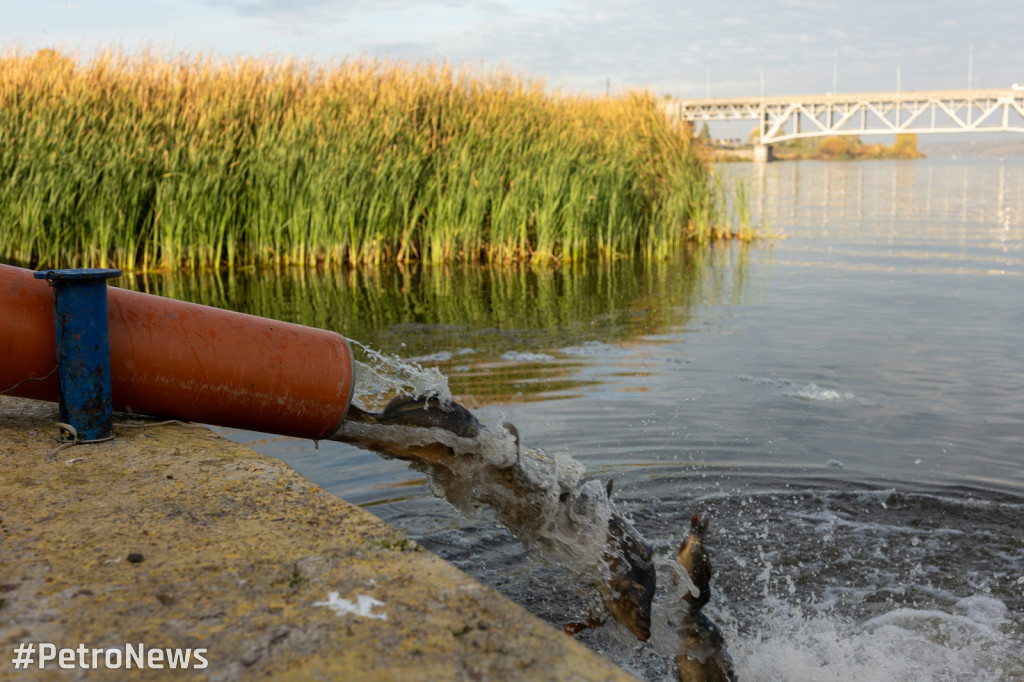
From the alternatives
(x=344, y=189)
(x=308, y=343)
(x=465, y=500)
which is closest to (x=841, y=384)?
(x=465, y=500)

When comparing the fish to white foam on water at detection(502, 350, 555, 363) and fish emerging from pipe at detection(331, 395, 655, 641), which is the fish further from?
white foam on water at detection(502, 350, 555, 363)

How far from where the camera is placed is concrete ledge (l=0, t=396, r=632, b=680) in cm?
205

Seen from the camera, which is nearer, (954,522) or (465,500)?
(465,500)

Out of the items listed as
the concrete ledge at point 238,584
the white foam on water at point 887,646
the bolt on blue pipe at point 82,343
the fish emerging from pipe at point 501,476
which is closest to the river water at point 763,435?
the white foam on water at point 887,646

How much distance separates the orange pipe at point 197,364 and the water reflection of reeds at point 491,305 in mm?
2825

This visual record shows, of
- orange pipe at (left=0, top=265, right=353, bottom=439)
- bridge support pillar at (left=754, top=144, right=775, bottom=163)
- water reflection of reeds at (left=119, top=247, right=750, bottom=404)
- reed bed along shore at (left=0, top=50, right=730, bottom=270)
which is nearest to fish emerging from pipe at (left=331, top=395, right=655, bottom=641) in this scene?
orange pipe at (left=0, top=265, right=353, bottom=439)

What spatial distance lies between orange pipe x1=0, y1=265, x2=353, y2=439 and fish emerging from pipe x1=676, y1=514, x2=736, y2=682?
1497 millimetres

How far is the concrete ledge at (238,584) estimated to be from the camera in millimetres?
2053

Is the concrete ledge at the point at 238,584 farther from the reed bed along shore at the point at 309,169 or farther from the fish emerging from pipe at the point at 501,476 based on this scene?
the reed bed along shore at the point at 309,169

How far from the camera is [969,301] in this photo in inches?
424

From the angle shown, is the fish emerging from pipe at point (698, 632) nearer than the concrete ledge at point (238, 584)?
No

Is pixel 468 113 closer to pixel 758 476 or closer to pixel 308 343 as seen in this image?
pixel 758 476

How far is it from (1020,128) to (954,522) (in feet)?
265

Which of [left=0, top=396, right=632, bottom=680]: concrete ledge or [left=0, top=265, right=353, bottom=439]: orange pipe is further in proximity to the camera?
[left=0, top=265, right=353, bottom=439]: orange pipe
